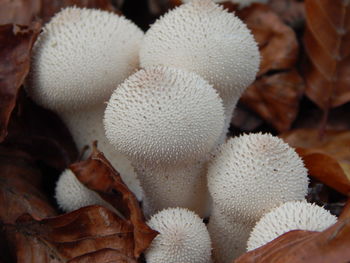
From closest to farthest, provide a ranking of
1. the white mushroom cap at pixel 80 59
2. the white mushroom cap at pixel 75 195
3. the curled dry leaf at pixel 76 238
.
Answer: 1. the curled dry leaf at pixel 76 238
2. the white mushroom cap at pixel 80 59
3. the white mushroom cap at pixel 75 195

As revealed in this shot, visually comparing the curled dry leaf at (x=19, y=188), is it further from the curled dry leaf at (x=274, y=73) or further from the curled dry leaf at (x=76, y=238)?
the curled dry leaf at (x=274, y=73)

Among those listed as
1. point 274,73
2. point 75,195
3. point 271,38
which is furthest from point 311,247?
point 271,38

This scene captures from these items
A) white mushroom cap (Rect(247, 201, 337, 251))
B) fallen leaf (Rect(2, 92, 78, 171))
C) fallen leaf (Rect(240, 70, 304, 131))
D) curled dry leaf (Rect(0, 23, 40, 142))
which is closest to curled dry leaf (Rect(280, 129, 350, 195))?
fallen leaf (Rect(240, 70, 304, 131))

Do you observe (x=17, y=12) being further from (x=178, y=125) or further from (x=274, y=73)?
(x=274, y=73)

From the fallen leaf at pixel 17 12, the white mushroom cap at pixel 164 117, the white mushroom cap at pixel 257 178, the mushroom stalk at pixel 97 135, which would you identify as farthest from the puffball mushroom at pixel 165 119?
the fallen leaf at pixel 17 12

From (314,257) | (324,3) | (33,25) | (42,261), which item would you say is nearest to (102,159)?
(42,261)

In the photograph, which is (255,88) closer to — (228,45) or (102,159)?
(228,45)
